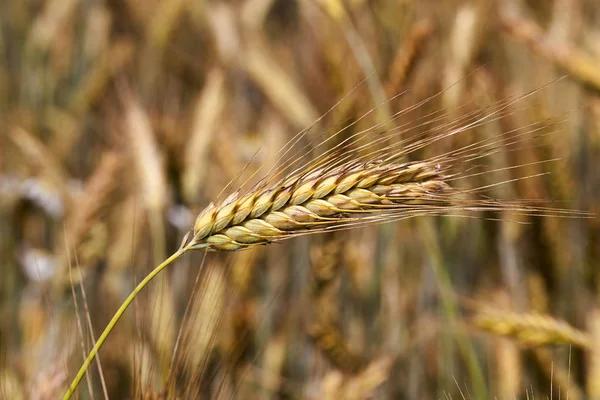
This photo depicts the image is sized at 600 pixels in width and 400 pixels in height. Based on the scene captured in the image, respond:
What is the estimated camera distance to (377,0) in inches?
71.1

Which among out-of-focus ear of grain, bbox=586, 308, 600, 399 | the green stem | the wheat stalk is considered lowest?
out-of-focus ear of grain, bbox=586, 308, 600, 399

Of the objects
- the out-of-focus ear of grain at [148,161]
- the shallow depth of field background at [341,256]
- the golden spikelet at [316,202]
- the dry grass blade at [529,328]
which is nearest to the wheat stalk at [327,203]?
the golden spikelet at [316,202]

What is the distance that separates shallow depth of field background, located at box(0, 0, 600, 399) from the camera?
1248 mm

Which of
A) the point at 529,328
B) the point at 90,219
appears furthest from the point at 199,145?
the point at 529,328

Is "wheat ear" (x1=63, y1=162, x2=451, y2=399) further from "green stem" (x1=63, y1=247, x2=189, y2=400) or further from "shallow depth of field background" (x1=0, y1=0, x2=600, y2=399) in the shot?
"shallow depth of field background" (x1=0, y1=0, x2=600, y2=399)

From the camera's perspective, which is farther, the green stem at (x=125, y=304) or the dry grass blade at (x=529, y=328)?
the dry grass blade at (x=529, y=328)

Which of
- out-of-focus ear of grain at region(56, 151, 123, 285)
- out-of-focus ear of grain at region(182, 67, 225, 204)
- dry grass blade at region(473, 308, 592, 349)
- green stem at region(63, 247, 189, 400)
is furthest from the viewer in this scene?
out-of-focus ear of grain at region(182, 67, 225, 204)

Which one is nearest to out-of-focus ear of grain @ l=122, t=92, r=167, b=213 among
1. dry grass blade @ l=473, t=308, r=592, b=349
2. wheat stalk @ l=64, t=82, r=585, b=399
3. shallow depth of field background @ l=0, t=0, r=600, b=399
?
shallow depth of field background @ l=0, t=0, r=600, b=399

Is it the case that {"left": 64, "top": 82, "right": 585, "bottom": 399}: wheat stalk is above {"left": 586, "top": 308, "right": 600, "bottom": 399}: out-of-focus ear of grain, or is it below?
above

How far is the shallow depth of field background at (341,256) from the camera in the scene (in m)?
1.25

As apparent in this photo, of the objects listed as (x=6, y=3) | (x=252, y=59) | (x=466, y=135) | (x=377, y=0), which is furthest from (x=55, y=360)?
(x=6, y=3)

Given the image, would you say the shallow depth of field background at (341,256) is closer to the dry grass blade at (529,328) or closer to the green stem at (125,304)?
the dry grass blade at (529,328)

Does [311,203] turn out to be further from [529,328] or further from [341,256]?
[341,256]

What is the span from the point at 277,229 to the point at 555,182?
899 millimetres
